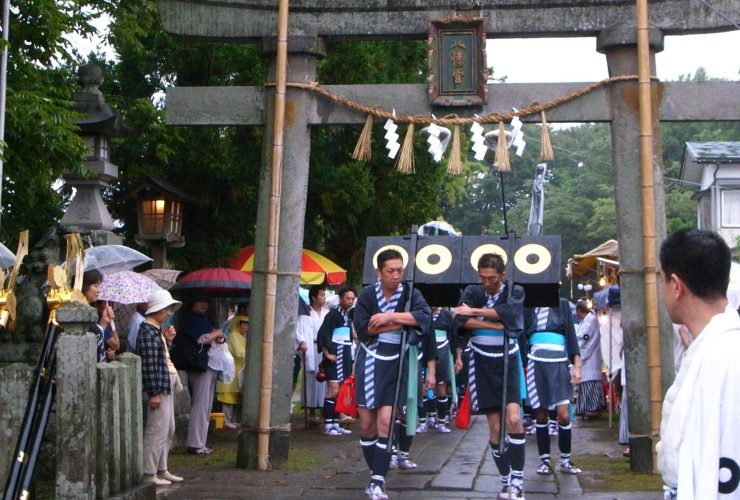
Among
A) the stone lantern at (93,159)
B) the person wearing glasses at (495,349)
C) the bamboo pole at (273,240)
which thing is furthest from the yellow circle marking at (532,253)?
the stone lantern at (93,159)

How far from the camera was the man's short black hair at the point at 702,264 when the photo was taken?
372 cm

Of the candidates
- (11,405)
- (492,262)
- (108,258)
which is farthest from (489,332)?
(11,405)

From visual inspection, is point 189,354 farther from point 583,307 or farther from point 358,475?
point 583,307

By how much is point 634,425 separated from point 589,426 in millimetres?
6459

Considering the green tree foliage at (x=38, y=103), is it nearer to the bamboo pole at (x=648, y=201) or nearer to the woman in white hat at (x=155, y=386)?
the woman in white hat at (x=155, y=386)

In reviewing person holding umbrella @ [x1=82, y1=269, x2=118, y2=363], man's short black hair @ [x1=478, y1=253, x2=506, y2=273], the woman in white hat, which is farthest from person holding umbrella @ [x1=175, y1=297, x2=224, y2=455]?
man's short black hair @ [x1=478, y1=253, x2=506, y2=273]

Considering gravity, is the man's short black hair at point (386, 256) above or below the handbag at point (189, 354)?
above

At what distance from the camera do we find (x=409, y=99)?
442 inches

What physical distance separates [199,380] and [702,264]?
913cm

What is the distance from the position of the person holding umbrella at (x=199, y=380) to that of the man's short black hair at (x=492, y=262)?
3.78 meters

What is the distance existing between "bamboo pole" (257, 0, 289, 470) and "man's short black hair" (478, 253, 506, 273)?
2337 mm

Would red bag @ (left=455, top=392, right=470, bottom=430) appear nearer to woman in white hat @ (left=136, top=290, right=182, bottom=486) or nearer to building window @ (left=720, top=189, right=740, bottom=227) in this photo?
woman in white hat @ (left=136, top=290, right=182, bottom=486)

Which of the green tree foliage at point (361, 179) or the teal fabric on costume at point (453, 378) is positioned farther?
the green tree foliage at point (361, 179)

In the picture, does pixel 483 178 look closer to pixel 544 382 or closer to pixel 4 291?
pixel 544 382
